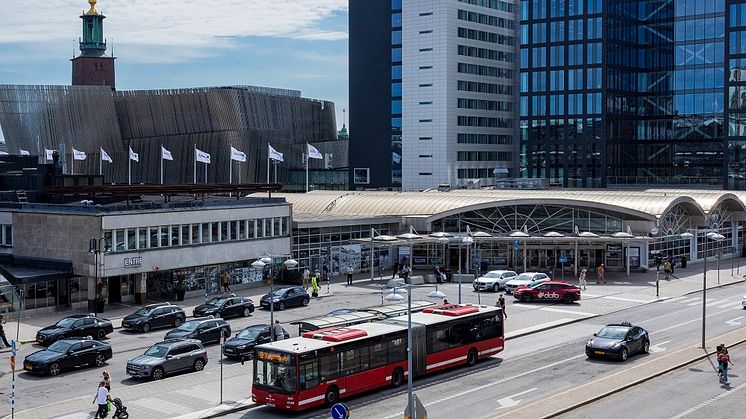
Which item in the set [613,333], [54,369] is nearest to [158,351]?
[54,369]

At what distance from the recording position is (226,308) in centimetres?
5669

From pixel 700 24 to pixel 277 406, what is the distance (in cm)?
11703

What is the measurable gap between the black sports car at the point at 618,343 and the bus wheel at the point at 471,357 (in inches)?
211

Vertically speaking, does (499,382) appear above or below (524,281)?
below

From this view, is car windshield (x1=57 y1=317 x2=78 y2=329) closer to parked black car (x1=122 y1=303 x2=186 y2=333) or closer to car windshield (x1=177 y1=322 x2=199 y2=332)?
parked black car (x1=122 y1=303 x2=186 y2=333)

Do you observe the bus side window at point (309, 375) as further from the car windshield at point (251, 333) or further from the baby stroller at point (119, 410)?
the car windshield at point (251, 333)

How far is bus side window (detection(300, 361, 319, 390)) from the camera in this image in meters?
34.8

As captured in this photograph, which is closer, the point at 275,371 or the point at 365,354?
the point at 275,371

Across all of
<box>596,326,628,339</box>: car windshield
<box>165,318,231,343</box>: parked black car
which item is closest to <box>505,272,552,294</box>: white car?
<box>596,326,628,339</box>: car windshield

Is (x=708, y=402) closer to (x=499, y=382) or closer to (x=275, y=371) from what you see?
(x=499, y=382)

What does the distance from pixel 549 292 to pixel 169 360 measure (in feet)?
100

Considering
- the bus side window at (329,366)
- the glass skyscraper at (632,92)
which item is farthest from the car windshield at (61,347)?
the glass skyscraper at (632,92)

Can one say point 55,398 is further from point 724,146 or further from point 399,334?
point 724,146

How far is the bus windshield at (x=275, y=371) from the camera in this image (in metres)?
34.6
